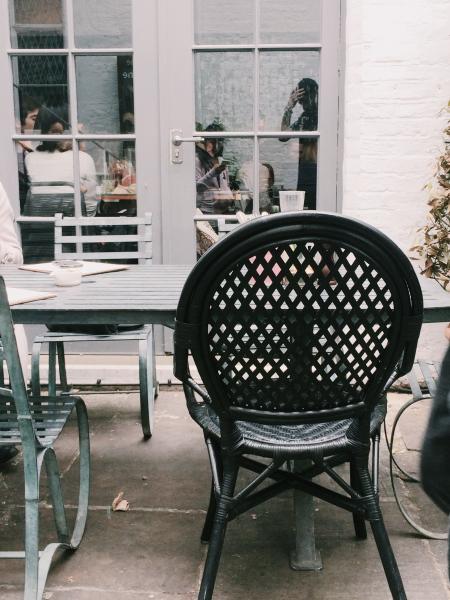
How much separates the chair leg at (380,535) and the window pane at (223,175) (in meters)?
2.36

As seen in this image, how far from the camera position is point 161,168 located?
12.8 ft

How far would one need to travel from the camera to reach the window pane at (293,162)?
3877 millimetres

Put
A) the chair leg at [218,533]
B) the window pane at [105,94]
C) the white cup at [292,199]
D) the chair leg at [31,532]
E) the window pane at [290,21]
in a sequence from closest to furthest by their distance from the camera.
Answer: the chair leg at [218,533] < the chair leg at [31,532] < the white cup at [292,199] < the window pane at [290,21] < the window pane at [105,94]

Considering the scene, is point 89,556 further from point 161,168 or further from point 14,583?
point 161,168

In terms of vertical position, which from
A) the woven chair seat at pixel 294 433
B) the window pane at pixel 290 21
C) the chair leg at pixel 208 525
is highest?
the window pane at pixel 290 21

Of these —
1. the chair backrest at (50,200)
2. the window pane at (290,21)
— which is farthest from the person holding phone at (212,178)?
the chair backrest at (50,200)

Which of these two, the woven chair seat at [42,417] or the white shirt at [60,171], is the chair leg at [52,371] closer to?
the woven chair seat at [42,417]

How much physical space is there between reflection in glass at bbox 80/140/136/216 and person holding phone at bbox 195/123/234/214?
348mm

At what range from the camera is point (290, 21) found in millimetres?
3773

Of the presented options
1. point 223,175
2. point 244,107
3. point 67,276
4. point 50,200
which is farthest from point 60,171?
point 67,276

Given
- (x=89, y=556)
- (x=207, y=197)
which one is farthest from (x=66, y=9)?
(x=89, y=556)

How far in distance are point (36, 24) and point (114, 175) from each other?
2.82 feet

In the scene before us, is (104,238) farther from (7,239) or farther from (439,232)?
(439,232)

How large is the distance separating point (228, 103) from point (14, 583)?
8.53 feet
